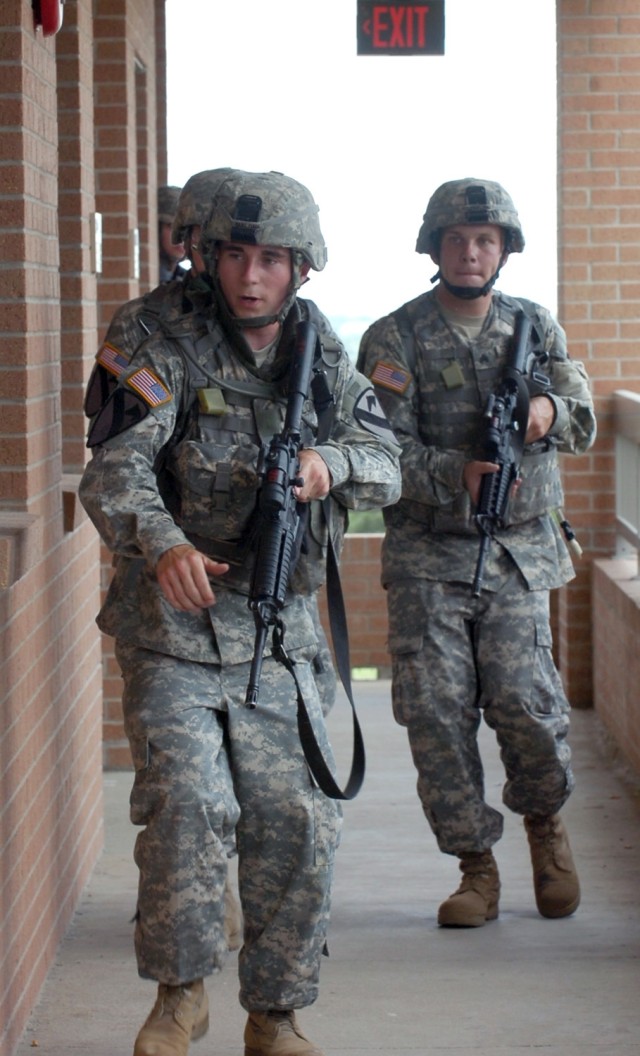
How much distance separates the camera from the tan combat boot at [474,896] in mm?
4699

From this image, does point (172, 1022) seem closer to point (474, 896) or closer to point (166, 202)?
point (474, 896)

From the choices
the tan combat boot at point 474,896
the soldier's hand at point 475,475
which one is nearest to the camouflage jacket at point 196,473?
the soldier's hand at point 475,475

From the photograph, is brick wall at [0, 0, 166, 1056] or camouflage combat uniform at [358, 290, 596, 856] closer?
brick wall at [0, 0, 166, 1056]

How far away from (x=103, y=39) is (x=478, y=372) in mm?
2365

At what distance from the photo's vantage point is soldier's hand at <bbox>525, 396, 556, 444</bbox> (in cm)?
468

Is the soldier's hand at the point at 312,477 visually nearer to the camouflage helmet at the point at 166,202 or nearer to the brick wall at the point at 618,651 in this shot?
the brick wall at the point at 618,651

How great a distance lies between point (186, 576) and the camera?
3.18 m

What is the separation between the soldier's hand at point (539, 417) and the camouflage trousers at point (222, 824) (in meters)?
1.40

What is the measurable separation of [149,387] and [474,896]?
6.45 ft

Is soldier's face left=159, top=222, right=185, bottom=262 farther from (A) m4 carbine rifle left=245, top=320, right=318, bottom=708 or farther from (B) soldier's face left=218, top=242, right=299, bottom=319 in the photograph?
(A) m4 carbine rifle left=245, top=320, right=318, bottom=708

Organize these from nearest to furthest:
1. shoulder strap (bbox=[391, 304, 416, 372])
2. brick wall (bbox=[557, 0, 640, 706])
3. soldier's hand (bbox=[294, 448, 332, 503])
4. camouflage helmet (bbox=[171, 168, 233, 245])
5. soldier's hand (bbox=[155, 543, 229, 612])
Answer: soldier's hand (bbox=[155, 543, 229, 612]) < soldier's hand (bbox=[294, 448, 332, 503]) < camouflage helmet (bbox=[171, 168, 233, 245]) < shoulder strap (bbox=[391, 304, 416, 372]) < brick wall (bbox=[557, 0, 640, 706])

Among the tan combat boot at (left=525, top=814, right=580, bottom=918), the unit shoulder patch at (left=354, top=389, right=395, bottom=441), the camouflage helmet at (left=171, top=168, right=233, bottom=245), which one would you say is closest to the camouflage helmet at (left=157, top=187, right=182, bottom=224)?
the camouflage helmet at (left=171, top=168, right=233, bottom=245)

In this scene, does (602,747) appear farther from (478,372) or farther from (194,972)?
(194,972)

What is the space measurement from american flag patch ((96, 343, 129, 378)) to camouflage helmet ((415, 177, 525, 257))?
141 cm
